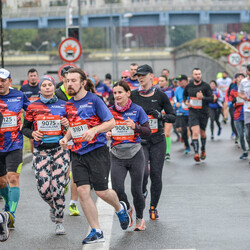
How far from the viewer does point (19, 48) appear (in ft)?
423

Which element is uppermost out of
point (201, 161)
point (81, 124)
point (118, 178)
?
point (81, 124)

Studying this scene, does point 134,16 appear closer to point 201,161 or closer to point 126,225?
point 201,161

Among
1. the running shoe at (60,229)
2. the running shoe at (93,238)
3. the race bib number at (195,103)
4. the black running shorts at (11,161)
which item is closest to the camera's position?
the running shoe at (93,238)

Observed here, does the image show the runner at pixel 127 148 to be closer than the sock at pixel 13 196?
Yes

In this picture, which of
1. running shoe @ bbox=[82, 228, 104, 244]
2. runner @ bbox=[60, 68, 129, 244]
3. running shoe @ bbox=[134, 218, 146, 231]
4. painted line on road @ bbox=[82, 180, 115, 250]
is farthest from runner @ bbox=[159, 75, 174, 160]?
running shoe @ bbox=[82, 228, 104, 244]

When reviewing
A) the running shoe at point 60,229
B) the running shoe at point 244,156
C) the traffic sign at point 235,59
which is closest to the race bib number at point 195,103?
the running shoe at point 244,156

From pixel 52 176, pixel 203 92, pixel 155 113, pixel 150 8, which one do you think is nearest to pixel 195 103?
pixel 203 92

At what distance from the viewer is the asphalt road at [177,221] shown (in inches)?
289

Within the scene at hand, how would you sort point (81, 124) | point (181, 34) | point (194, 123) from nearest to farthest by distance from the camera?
1. point (81, 124)
2. point (194, 123)
3. point (181, 34)

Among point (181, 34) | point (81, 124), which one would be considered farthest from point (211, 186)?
point (181, 34)

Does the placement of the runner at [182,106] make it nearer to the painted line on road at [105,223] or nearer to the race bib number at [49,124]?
the painted line on road at [105,223]

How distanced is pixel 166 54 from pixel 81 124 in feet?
319

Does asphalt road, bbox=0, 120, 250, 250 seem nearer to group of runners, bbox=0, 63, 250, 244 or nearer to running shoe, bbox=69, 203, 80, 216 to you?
running shoe, bbox=69, 203, 80, 216

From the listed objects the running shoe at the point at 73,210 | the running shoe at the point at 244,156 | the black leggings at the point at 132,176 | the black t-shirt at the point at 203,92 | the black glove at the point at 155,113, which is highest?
the black glove at the point at 155,113
